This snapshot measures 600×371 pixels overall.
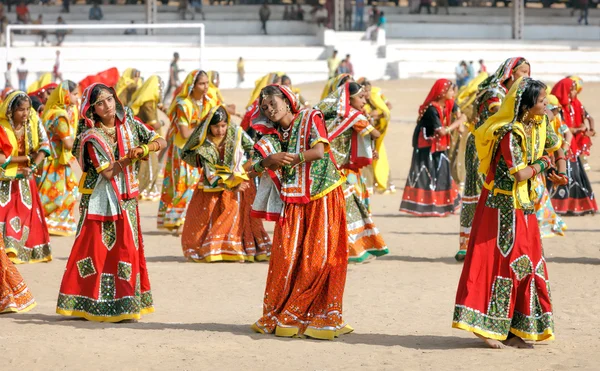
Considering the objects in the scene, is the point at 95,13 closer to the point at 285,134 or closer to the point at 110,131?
the point at 110,131

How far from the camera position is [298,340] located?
770 centimetres

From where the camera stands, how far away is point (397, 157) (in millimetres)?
24016

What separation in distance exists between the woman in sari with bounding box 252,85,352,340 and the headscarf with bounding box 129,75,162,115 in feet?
29.8

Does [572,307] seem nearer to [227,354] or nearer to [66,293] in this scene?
[227,354]

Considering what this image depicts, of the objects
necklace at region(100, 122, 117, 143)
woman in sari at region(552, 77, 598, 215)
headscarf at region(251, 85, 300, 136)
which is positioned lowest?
woman in sari at region(552, 77, 598, 215)

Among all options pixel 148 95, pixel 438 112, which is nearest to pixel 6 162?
pixel 438 112

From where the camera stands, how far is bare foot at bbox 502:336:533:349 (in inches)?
292

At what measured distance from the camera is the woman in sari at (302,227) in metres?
7.70

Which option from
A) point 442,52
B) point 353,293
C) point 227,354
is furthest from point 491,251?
point 442,52

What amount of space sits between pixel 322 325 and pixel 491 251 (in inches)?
46.3

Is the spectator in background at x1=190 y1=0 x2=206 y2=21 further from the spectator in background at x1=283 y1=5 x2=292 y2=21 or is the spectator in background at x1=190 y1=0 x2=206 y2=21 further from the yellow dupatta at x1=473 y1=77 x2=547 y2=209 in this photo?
the yellow dupatta at x1=473 y1=77 x2=547 y2=209

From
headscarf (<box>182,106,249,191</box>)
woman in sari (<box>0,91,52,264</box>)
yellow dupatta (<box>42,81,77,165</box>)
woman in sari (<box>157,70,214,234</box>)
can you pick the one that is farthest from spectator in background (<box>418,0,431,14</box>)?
woman in sari (<box>0,91,52,264</box>)

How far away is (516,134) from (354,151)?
3614 mm

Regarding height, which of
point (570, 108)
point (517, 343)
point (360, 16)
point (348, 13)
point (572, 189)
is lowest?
point (572, 189)
